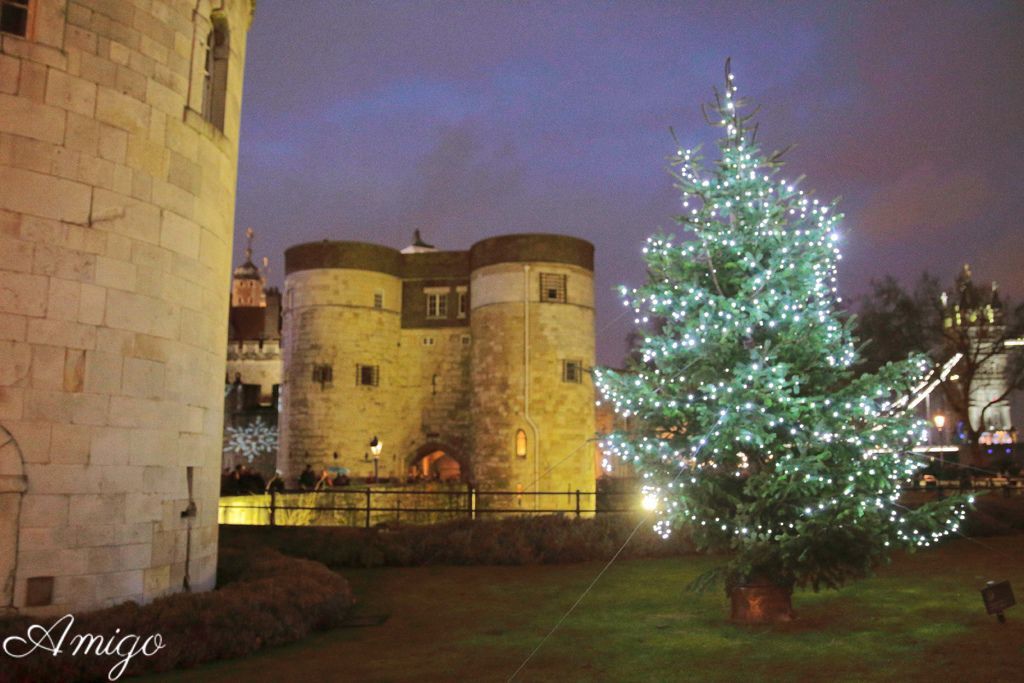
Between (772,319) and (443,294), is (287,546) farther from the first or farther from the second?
(443,294)

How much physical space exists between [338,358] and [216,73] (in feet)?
84.6

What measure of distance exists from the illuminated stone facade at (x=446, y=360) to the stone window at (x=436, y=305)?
62 millimetres

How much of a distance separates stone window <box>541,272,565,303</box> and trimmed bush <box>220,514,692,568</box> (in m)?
18.4

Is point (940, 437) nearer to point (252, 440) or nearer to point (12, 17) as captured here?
point (252, 440)

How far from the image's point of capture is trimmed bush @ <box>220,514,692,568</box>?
14.9 metres

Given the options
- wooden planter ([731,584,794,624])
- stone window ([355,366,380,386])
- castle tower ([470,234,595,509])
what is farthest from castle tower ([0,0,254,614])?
stone window ([355,366,380,386])

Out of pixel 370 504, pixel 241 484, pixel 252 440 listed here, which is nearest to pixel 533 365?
pixel 370 504

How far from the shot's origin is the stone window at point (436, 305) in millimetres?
37969

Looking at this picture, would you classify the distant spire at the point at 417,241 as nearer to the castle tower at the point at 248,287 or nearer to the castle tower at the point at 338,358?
the castle tower at the point at 338,358

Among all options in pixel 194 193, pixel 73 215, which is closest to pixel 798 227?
pixel 194 193

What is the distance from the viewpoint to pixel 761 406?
895 centimetres

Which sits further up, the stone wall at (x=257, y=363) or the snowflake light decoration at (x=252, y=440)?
the stone wall at (x=257, y=363)

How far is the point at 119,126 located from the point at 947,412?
69921 mm

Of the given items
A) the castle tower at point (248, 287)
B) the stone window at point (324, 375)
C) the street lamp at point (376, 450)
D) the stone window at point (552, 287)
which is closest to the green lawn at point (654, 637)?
the stone window at point (552, 287)
